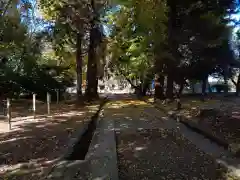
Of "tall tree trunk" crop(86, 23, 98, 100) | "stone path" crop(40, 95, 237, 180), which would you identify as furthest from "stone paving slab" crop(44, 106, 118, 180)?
"tall tree trunk" crop(86, 23, 98, 100)

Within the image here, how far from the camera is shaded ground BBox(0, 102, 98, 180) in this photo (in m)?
7.29

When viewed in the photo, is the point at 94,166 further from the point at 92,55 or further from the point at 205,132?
the point at 92,55

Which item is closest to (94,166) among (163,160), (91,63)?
(163,160)

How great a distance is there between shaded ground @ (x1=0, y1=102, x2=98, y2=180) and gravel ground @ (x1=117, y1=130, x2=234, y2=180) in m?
1.64

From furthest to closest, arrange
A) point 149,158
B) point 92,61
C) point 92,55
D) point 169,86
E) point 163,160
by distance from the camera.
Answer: point 92,61, point 92,55, point 169,86, point 149,158, point 163,160

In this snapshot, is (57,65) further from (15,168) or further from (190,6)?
(15,168)

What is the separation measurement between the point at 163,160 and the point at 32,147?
11.8ft

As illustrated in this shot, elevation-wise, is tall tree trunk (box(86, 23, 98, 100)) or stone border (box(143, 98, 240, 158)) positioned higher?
tall tree trunk (box(86, 23, 98, 100))

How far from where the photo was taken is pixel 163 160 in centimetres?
813

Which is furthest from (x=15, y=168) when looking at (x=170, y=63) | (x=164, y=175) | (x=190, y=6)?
(x=170, y=63)

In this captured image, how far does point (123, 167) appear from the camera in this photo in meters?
7.61

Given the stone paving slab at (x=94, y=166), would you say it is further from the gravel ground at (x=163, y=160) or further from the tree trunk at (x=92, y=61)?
the tree trunk at (x=92, y=61)

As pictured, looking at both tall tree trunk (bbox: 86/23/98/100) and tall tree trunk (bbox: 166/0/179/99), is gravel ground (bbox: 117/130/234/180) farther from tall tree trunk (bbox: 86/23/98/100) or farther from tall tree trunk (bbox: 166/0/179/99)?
tall tree trunk (bbox: 86/23/98/100)

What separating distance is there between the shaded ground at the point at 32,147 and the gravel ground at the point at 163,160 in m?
1.64
